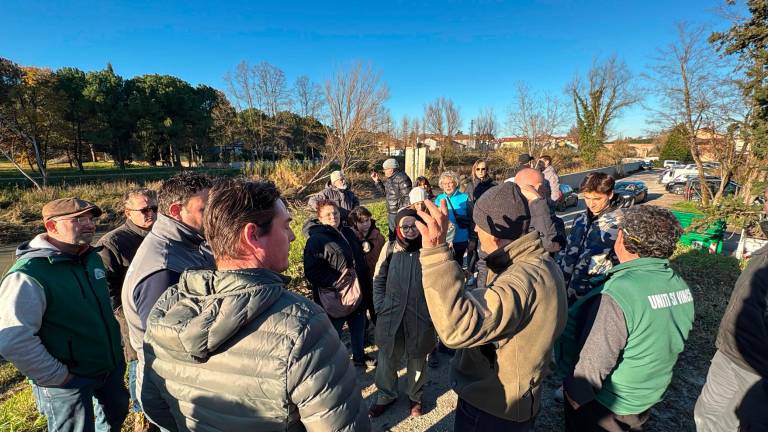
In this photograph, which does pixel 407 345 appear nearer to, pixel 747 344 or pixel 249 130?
pixel 747 344

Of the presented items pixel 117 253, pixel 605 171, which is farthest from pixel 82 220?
pixel 605 171

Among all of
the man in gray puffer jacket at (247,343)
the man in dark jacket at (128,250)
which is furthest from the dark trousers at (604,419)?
the man in dark jacket at (128,250)

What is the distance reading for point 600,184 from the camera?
10.3 feet

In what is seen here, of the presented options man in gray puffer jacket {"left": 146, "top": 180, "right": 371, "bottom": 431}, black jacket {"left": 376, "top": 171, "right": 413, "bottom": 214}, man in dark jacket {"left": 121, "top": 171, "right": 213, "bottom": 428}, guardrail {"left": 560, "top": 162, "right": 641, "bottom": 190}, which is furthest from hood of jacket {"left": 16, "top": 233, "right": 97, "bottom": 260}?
guardrail {"left": 560, "top": 162, "right": 641, "bottom": 190}

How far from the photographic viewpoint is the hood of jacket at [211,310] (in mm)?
947

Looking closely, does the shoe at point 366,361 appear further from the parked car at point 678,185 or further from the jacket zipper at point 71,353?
the parked car at point 678,185

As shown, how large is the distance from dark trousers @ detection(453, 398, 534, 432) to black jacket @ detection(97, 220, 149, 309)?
9.11 feet

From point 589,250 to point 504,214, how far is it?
184cm

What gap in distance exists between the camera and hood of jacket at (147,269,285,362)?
95 cm

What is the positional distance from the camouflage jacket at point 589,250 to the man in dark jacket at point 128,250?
12.0 ft

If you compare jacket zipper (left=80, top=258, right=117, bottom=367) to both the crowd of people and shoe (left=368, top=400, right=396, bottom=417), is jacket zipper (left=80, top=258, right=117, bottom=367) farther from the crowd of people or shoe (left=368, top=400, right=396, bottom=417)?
shoe (left=368, top=400, right=396, bottom=417)

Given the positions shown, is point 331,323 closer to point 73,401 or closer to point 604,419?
point 604,419

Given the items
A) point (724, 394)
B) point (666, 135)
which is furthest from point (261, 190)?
point (666, 135)

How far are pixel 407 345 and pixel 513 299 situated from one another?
164cm
